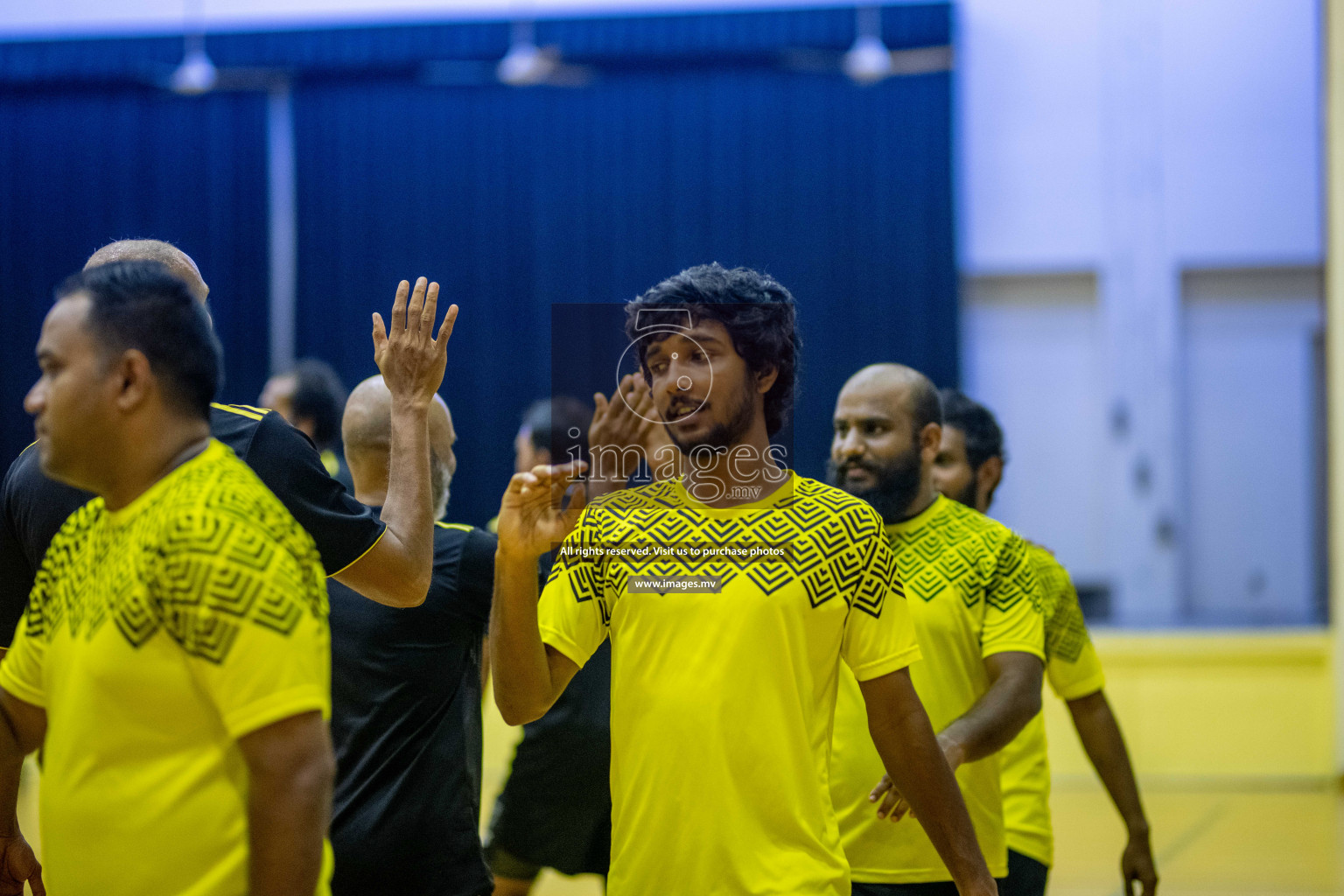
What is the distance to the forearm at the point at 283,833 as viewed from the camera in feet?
3.84

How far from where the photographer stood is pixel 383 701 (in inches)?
84.0

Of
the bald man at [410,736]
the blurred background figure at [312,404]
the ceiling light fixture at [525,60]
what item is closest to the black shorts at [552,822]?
the bald man at [410,736]

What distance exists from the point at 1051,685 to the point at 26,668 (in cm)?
200

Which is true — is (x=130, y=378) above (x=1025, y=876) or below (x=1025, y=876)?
above

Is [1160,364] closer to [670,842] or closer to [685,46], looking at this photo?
[685,46]

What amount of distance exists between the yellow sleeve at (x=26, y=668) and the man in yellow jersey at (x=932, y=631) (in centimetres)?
130

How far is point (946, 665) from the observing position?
2289 mm

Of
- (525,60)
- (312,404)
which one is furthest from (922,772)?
(525,60)

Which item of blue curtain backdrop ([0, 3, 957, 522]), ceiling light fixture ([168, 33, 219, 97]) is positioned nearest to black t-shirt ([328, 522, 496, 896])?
blue curtain backdrop ([0, 3, 957, 522])

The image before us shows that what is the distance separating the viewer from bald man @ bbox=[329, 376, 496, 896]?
2.09m

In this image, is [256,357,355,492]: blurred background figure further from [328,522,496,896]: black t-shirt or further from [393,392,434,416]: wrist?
[393,392,434,416]: wrist

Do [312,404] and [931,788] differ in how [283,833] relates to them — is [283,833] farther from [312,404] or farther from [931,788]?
[312,404]

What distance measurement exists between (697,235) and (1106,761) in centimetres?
526

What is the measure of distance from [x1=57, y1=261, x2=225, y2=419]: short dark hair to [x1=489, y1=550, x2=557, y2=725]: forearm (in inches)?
16.9
